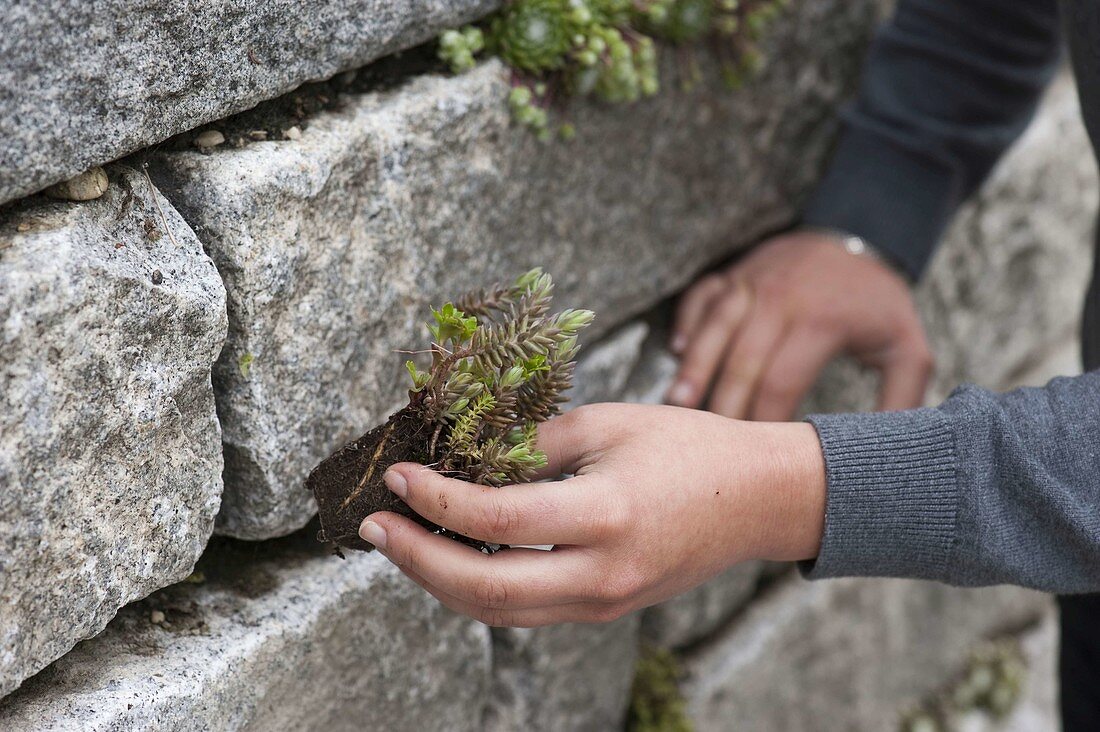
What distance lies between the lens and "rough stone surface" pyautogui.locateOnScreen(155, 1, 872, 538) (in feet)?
3.64

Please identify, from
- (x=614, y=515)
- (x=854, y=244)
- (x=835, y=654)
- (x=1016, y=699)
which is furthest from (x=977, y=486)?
(x=1016, y=699)

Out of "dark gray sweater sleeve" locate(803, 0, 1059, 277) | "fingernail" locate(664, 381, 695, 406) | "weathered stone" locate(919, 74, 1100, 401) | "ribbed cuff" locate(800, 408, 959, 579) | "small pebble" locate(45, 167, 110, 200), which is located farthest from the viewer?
"weathered stone" locate(919, 74, 1100, 401)

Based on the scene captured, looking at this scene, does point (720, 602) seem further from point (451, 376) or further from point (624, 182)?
point (451, 376)

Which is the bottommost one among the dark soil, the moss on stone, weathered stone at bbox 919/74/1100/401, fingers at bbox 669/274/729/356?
the moss on stone

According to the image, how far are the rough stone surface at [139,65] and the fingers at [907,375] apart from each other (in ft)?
4.50

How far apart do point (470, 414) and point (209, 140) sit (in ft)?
1.38

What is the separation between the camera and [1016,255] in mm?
2613

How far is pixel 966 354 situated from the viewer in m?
2.63

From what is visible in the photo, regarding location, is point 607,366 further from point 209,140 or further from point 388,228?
point 209,140

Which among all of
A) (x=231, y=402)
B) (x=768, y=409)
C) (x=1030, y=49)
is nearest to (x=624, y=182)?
(x=768, y=409)

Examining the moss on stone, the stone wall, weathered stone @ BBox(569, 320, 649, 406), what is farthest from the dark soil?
the moss on stone

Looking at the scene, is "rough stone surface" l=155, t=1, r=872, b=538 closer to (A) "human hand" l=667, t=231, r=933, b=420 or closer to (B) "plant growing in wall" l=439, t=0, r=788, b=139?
(B) "plant growing in wall" l=439, t=0, r=788, b=139

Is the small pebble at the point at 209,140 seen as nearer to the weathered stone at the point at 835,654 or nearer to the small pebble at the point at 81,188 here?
the small pebble at the point at 81,188

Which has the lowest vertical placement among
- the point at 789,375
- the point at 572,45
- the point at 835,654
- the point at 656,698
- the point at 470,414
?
the point at 835,654
